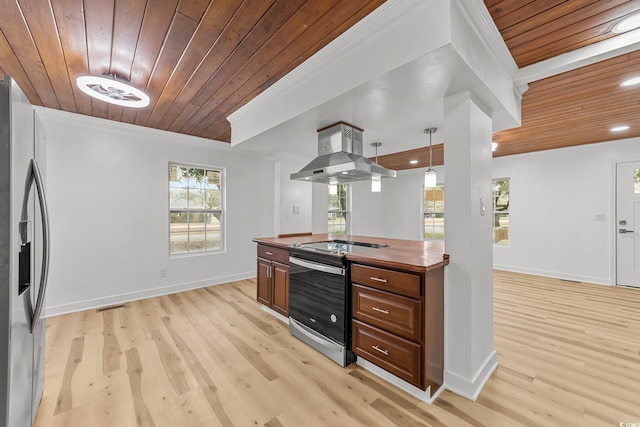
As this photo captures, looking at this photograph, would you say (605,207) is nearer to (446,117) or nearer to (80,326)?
(446,117)

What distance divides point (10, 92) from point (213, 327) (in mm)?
2511

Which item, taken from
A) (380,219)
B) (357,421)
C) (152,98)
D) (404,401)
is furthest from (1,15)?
(380,219)

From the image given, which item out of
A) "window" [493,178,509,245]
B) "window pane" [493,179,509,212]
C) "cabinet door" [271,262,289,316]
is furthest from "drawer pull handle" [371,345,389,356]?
"window pane" [493,179,509,212]

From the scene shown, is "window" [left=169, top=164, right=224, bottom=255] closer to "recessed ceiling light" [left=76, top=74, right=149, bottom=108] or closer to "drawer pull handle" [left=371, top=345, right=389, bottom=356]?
"recessed ceiling light" [left=76, top=74, right=149, bottom=108]

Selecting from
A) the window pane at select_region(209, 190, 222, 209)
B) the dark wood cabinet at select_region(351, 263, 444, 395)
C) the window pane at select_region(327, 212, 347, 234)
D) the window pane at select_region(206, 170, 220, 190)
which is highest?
the window pane at select_region(206, 170, 220, 190)

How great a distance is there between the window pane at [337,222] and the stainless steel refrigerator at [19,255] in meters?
5.25

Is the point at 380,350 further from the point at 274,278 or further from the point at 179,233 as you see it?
the point at 179,233

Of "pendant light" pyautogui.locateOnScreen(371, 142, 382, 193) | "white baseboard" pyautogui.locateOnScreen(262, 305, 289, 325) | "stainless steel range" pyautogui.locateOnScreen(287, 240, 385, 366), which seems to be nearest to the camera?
"stainless steel range" pyautogui.locateOnScreen(287, 240, 385, 366)

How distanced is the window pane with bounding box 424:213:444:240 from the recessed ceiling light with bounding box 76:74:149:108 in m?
6.29

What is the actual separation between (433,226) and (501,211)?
5.02ft

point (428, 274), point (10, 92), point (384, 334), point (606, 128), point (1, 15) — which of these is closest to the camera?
point (10, 92)

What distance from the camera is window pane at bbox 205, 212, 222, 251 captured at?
15.0 ft

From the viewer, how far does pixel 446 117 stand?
2037 mm

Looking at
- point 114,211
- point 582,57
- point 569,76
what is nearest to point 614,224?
point 569,76
